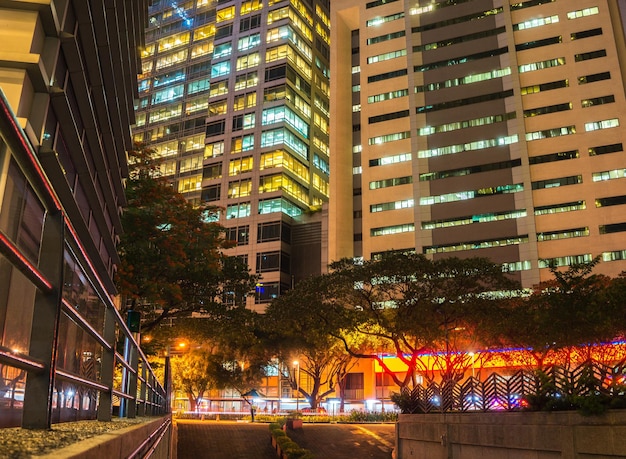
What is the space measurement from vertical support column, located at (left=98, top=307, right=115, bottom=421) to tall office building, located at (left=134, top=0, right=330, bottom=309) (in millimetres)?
70394

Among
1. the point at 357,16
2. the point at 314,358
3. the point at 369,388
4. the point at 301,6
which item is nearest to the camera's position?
the point at 314,358

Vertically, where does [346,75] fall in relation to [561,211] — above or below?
above

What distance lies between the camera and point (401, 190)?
7375 cm

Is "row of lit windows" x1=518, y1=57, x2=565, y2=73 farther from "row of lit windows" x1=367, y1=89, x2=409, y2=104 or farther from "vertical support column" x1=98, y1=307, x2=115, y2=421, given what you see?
"vertical support column" x1=98, y1=307, x2=115, y2=421

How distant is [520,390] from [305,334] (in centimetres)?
3050

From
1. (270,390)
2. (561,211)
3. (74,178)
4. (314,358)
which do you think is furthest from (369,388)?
(74,178)

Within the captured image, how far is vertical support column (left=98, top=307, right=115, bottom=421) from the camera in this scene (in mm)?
5242

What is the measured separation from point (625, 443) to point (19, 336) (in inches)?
493

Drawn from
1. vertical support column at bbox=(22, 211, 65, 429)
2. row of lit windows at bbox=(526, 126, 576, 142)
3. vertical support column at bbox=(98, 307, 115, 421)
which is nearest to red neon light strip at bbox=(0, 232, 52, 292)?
vertical support column at bbox=(22, 211, 65, 429)

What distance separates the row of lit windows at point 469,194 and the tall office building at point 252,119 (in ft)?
50.9

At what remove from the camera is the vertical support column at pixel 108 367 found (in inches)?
206

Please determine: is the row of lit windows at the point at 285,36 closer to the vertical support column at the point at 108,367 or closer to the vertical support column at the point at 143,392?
the vertical support column at the point at 143,392

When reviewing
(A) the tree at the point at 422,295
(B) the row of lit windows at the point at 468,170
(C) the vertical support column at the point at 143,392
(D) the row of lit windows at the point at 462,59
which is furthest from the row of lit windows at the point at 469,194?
(C) the vertical support column at the point at 143,392

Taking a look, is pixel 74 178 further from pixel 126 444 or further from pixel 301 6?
pixel 301 6
